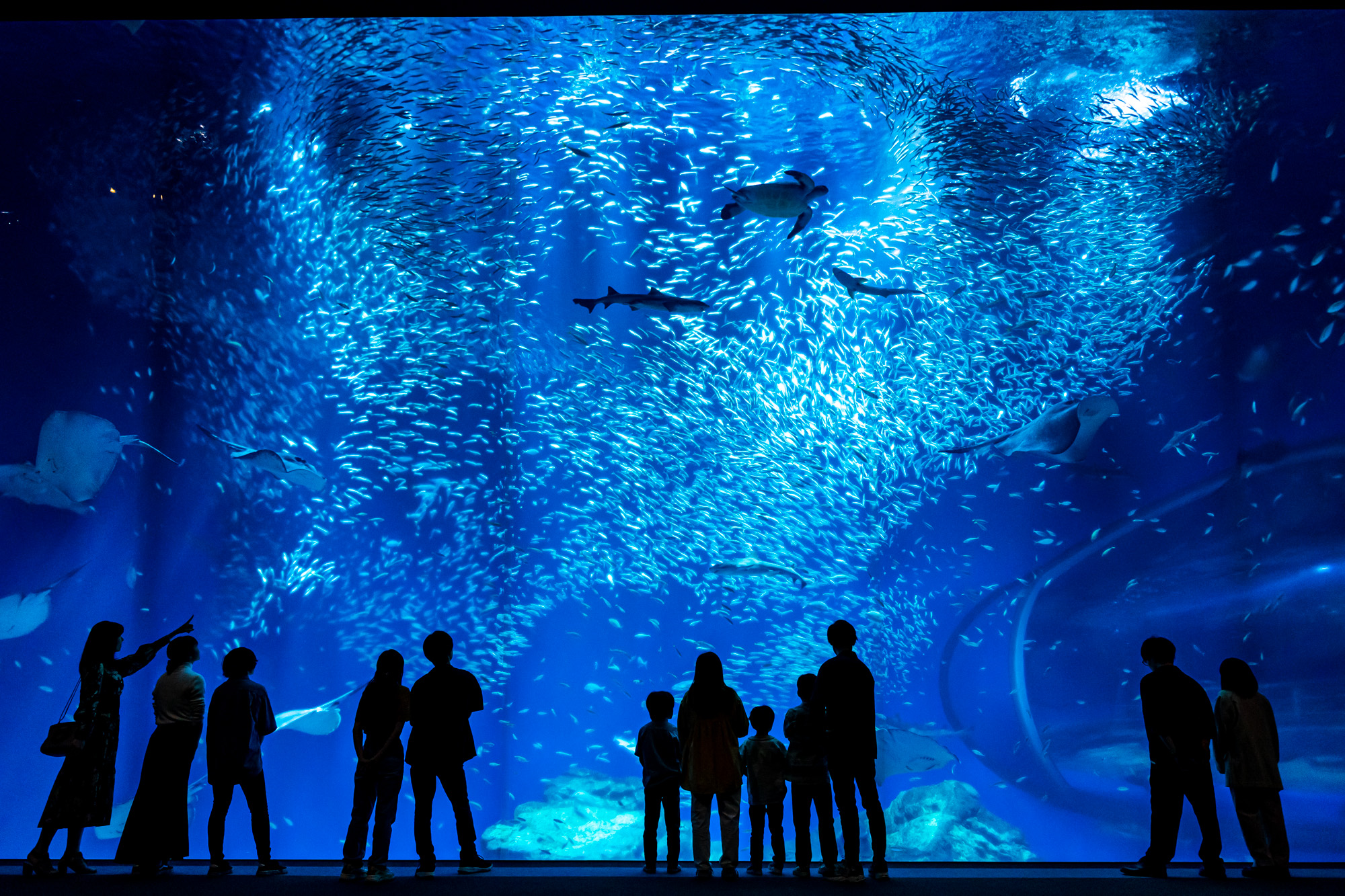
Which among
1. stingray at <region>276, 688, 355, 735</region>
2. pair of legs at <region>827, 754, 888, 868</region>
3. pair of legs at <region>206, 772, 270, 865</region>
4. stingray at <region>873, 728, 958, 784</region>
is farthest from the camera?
stingray at <region>276, 688, 355, 735</region>

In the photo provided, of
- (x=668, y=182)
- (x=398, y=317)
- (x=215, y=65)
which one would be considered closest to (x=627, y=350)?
(x=668, y=182)

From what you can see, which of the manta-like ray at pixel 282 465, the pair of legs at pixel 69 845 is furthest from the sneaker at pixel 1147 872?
the manta-like ray at pixel 282 465

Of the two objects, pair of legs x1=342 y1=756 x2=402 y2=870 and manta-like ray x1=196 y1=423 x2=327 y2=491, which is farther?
manta-like ray x1=196 y1=423 x2=327 y2=491

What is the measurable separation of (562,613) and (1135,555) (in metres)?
9.25

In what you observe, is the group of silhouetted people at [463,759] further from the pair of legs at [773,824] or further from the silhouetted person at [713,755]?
the pair of legs at [773,824]

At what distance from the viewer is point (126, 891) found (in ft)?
11.4

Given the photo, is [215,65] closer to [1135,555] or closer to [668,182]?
[668,182]

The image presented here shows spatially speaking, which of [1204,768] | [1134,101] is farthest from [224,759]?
[1134,101]

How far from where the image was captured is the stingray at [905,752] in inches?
397

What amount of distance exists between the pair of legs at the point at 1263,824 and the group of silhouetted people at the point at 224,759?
4.18 m

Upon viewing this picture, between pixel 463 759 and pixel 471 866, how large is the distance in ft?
1.89

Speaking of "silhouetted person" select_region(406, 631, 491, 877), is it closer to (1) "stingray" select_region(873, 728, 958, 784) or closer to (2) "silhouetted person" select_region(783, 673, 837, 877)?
(2) "silhouetted person" select_region(783, 673, 837, 877)

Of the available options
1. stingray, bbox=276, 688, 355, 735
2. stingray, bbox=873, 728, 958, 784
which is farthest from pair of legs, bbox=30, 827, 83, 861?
stingray, bbox=873, 728, 958, 784

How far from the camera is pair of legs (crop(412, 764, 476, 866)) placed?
4.02 m
